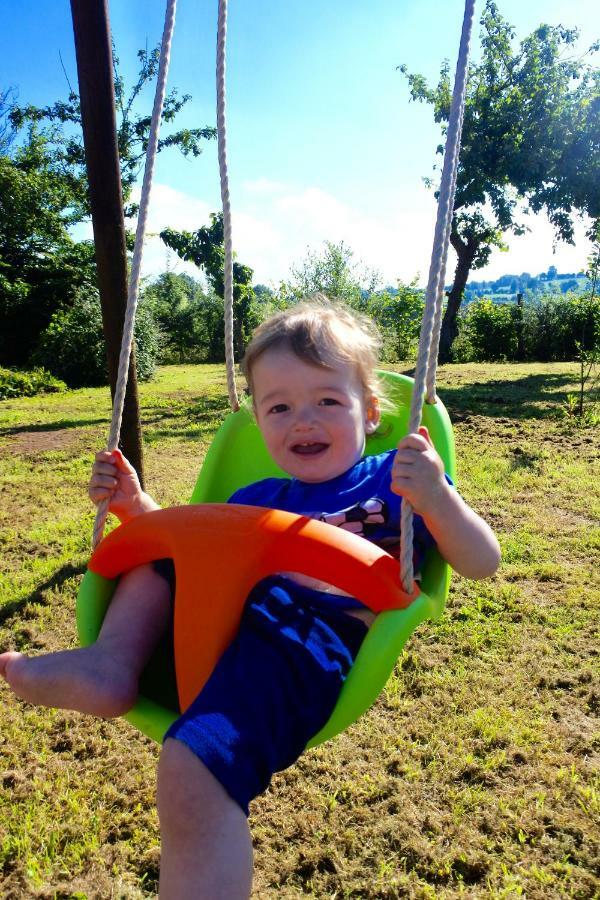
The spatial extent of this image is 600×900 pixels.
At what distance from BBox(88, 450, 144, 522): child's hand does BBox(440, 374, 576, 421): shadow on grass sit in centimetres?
597

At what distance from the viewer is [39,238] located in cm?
1708

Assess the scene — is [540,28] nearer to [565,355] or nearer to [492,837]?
[565,355]

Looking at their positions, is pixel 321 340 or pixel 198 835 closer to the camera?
pixel 198 835

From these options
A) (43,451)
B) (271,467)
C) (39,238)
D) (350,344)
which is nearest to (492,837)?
(271,467)

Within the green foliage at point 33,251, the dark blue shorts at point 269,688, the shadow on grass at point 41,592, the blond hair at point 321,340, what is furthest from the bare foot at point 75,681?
the green foliage at point 33,251

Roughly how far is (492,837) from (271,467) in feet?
4.32

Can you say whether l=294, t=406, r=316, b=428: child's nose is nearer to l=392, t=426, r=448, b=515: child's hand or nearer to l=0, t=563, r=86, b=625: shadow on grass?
l=392, t=426, r=448, b=515: child's hand

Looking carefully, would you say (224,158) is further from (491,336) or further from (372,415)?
(491,336)

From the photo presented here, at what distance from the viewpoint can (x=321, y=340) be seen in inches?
69.6

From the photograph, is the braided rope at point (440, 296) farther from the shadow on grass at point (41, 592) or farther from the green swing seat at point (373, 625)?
the shadow on grass at point (41, 592)

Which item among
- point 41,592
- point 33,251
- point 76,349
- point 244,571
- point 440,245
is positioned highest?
point 33,251

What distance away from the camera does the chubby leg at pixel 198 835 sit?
3.40 feet

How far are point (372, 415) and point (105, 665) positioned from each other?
1052mm

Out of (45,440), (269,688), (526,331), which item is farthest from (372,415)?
(526,331)
